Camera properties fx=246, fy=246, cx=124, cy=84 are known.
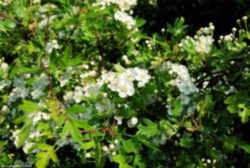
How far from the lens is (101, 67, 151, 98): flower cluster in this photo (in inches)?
61.9

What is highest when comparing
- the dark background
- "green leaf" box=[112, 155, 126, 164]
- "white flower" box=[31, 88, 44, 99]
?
the dark background

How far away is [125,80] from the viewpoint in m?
1.59

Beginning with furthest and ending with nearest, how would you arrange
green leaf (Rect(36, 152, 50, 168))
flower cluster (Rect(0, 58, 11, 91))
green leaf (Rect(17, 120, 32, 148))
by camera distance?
flower cluster (Rect(0, 58, 11, 91)) → green leaf (Rect(36, 152, 50, 168)) → green leaf (Rect(17, 120, 32, 148))

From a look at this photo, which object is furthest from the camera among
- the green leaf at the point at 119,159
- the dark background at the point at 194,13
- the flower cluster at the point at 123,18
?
the dark background at the point at 194,13

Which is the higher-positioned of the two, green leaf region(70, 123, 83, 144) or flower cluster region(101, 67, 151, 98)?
flower cluster region(101, 67, 151, 98)

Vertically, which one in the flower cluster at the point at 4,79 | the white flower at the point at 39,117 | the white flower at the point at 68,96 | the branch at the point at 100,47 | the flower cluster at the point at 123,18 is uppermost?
the flower cluster at the point at 123,18

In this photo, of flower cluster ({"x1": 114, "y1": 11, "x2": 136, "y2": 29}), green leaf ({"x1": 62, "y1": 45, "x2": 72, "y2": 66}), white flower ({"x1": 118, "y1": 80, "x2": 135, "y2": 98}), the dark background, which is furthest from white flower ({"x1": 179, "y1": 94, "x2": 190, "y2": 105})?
the dark background

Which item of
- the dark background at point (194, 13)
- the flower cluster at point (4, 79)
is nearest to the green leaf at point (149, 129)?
the flower cluster at point (4, 79)

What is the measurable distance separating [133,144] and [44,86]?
2.36 ft

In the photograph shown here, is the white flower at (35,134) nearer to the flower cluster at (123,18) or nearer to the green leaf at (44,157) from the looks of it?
the green leaf at (44,157)

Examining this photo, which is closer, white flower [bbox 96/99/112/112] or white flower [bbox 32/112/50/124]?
white flower [bbox 32/112/50/124]

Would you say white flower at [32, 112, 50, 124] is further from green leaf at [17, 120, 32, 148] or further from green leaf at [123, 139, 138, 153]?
green leaf at [123, 139, 138, 153]

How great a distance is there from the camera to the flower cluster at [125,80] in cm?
157

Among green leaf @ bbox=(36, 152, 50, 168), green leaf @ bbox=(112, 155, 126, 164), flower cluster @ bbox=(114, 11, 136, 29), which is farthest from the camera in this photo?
flower cluster @ bbox=(114, 11, 136, 29)
